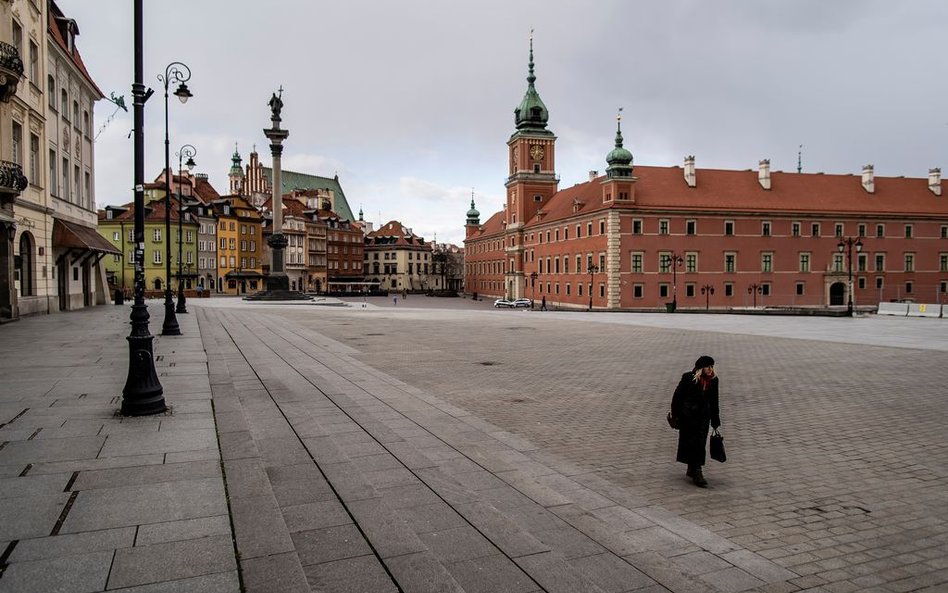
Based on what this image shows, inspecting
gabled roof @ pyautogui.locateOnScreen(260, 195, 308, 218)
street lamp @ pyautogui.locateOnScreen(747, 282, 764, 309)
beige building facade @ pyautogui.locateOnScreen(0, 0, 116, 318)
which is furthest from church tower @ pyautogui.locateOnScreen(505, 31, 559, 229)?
beige building facade @ pyautogui.locateOnScreen(0, 0, 116, 318)

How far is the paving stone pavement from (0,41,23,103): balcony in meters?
13.7

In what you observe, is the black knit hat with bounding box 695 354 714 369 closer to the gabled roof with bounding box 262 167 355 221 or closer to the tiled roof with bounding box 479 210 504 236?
the tiled roof with bounding box 479 210 504 236

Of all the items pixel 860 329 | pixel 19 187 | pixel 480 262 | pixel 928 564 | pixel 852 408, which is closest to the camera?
pixel 928 564

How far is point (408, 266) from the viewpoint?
5497 inches

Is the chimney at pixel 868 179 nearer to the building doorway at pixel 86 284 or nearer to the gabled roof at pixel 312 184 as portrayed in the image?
the building doorway at pixel 86 284

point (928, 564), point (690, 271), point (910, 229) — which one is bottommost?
point (928, 564)

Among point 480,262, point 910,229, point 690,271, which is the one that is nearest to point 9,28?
point 690,271

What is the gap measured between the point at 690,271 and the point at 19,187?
5837cm

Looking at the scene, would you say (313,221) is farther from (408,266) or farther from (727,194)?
(727,194)

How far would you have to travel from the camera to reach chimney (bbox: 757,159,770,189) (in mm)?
69438

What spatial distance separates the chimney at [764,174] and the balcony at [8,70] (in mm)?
68912

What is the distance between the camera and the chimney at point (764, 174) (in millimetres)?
69438

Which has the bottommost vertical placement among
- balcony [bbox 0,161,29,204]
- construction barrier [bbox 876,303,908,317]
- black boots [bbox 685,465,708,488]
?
black boots [bbox 685,465,708,488]

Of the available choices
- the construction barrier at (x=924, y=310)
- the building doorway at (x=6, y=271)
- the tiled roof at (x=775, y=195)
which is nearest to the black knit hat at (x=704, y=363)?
the building doorway at (x=6, y=271)
